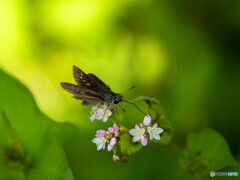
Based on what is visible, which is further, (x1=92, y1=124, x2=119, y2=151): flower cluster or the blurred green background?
the blurred green background

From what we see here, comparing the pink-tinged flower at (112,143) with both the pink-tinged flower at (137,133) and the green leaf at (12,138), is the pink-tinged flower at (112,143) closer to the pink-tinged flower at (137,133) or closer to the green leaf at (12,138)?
the pink-tinged flower at (137,133)

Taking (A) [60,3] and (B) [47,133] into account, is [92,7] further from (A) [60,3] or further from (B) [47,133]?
(B) [47,133]

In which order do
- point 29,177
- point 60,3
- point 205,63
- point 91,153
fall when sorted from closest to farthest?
1. point 29,177
2. point 91,153
3. point 205,63
4. point 60,3

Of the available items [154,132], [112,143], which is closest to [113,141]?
[112,143]

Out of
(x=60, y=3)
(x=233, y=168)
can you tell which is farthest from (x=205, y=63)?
(x=60, y=3)

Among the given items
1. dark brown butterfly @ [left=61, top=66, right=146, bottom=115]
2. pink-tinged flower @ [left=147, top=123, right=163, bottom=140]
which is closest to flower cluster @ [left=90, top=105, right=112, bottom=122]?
dark brown butterfly @ [left=61, top=66, right=146, bottom=115]

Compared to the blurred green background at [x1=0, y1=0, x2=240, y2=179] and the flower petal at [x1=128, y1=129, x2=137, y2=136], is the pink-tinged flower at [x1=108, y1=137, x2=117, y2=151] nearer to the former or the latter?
the flower petal at [x1=128, y1=129, x2=137, y2=136]
